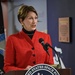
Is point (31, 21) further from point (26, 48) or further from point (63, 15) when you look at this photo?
point (63, 15)

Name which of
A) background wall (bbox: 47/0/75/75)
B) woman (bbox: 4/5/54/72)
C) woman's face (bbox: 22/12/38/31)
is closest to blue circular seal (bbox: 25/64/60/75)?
woman (bbox: 4/5/54/72)

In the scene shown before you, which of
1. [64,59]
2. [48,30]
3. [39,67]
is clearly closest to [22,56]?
[39,67]

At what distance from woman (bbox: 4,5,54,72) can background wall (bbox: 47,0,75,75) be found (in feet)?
4.91

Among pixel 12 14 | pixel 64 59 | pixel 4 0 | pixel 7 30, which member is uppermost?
pixel 4 0

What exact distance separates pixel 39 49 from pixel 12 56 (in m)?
0.23

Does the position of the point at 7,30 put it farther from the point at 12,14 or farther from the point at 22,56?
the point at 22,56

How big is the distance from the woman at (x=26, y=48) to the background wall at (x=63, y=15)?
1497 mm

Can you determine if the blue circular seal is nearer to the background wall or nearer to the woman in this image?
the woman

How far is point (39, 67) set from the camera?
1160 mm

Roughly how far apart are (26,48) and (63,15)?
1893 mm

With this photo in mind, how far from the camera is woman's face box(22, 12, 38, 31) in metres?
1.81

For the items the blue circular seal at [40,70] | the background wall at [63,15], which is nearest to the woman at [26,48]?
the blue circular seal at [40,70]

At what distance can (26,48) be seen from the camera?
1812 millimetres

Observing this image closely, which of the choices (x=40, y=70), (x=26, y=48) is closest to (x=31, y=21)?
(x=26, y=48)
